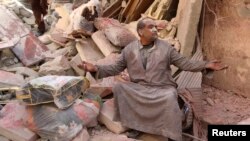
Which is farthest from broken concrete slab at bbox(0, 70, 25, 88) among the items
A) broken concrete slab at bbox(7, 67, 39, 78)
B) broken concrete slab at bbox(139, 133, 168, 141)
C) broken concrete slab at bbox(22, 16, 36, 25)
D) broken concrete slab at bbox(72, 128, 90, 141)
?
broken concrete slab at bbox(22, 16, 36, 25)

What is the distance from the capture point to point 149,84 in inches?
181

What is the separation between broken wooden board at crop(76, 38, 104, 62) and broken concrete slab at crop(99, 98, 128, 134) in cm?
158

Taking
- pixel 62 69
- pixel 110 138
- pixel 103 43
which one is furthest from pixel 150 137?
pixel 103 43

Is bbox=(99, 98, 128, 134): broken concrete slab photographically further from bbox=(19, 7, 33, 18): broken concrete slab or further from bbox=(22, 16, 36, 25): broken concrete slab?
bbox=(19, 7, 33, 18): broken concrete slab

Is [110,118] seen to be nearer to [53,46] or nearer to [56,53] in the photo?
[56,53]

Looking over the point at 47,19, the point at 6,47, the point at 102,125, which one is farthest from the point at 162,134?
the point at 47,19

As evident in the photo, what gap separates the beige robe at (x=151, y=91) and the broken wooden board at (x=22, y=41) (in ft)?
8.60

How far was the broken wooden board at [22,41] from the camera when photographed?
6.86 meters

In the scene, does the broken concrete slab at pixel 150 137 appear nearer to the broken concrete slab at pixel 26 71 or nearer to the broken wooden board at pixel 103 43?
the broken wooden board at pixel 103 43

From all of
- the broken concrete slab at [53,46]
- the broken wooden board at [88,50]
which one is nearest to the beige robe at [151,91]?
the broken wooden board at [88,50]

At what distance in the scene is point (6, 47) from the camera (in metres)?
6.66

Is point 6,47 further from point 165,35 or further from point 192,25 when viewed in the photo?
point 192,25

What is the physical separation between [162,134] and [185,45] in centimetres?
161

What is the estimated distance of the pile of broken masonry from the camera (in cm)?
439
